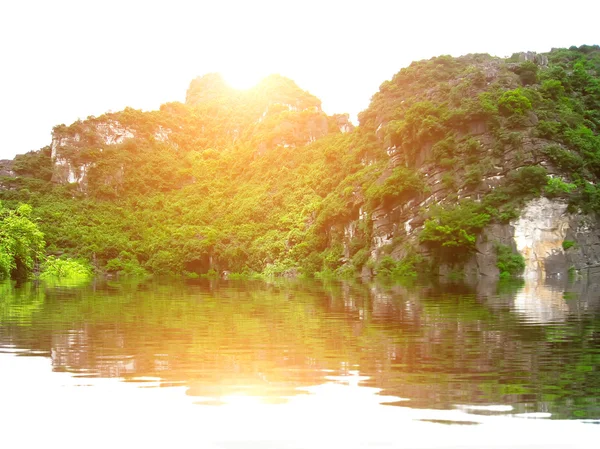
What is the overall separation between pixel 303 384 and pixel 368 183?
59226 mm

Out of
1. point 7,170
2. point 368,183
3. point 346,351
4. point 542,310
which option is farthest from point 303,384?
point 7,170

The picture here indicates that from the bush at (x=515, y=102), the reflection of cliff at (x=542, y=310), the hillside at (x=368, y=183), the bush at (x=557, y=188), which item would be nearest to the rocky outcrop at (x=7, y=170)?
the hillside at (x=368, y=183)

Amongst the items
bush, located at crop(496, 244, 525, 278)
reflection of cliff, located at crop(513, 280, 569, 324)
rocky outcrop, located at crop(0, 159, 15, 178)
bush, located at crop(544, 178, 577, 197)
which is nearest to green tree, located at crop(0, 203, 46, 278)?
reflection of cliff, located at crop(513, 280, 569, 324)

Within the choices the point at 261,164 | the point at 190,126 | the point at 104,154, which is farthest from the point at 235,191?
the point at 190,126

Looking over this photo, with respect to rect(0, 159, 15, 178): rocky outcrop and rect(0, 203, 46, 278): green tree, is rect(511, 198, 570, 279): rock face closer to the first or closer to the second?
rect(0, 203, 46, 278): green tree

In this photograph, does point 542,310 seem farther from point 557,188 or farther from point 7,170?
point 7,170

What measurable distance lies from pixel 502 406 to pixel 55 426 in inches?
171

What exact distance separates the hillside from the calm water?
38.3 meters

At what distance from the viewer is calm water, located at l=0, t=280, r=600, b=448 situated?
5000 millimetres

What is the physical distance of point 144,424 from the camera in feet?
17.5

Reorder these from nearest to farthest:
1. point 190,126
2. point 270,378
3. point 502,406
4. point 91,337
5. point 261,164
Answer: point 502,406 < point 270,378 < point 91,337 < point 261,164 < point 190,126

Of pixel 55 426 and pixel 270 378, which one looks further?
pixel 270 378

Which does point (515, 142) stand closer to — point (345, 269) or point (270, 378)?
point (345, 269)

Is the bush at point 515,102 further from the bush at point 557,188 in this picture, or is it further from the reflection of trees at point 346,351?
the reflection of trees at point 346,351
